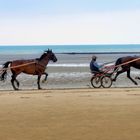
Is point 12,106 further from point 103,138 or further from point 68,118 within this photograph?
point 103,138

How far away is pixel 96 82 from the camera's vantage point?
19.8 metres

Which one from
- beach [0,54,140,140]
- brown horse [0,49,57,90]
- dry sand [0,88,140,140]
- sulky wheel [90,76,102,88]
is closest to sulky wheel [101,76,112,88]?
sulky wheel [90,76,102,88]

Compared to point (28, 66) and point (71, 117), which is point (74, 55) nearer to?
point (28, 66)

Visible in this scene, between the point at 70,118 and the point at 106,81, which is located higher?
the point at 70,118

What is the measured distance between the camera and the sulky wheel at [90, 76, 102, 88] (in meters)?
19.6

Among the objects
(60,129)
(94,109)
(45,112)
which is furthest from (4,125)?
(94,109)

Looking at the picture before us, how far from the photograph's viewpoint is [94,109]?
1154 cm

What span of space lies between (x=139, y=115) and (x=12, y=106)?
3344mm

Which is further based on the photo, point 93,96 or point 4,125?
point 93,96

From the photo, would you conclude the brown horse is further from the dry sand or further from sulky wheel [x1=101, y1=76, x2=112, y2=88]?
the dry sand

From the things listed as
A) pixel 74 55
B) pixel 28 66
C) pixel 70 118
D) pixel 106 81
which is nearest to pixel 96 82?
pixel 106 81

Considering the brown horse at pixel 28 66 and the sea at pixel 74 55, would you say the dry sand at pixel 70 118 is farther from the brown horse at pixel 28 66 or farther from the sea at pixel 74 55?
the sea at pixel 74 55

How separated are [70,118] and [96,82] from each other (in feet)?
31.2

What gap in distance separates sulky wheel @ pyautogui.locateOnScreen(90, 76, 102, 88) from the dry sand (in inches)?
203
